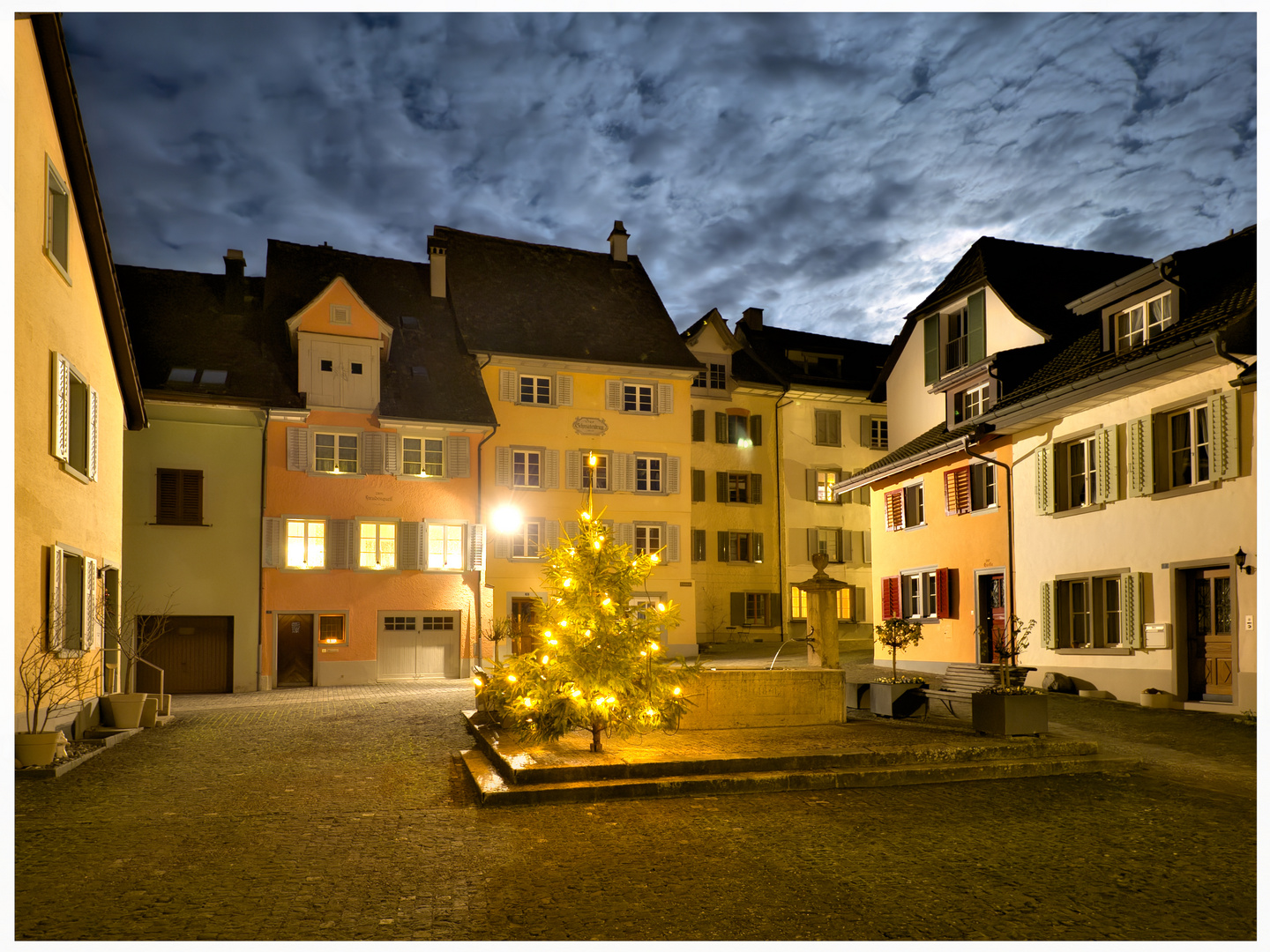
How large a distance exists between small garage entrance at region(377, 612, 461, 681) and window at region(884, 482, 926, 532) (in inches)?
479

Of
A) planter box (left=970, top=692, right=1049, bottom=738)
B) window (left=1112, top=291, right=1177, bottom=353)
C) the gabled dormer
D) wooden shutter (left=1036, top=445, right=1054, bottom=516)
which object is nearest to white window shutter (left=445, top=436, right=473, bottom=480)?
the gabled dormer

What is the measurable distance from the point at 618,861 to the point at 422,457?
22.0 m

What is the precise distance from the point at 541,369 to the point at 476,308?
309cm

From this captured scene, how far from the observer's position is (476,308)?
3181 cm

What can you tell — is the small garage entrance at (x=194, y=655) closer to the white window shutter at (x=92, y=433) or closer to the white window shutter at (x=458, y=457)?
the white window shutter at (x=458, y=457)

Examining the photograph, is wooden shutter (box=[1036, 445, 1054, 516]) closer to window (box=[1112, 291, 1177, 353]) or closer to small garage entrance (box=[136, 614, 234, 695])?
window (box=[1112, 291, 1177, 353])

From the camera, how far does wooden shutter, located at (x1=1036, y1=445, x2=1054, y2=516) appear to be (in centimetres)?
2034

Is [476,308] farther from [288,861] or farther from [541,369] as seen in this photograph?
[288,861]

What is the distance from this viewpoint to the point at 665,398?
3216cm

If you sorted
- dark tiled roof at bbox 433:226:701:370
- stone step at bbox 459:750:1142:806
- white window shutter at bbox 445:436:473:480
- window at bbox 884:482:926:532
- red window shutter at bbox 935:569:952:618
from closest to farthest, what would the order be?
1. stone step at bbox 459:750:1142:806
2. red window shutter at bbox 935:569:952:618
3. window at bbox 884:482:926:532
4. white window shutter at bbox 445:436:473:480
5. dark tiled roof at bbox 433:226:701:370

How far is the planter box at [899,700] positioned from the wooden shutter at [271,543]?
56.5 ft

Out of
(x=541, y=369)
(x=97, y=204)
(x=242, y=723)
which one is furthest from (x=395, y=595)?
(x=97, y=204)

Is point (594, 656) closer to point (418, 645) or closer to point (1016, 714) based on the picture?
point (1016, 714)

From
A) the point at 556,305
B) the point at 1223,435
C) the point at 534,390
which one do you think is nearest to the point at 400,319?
the point at 534,390
